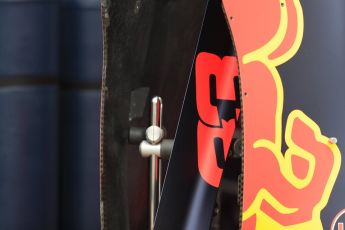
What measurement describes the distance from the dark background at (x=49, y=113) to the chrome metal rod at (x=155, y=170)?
530 millimetres

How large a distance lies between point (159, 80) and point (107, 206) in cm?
27

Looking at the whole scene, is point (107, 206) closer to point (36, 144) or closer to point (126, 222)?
point (126, 222)

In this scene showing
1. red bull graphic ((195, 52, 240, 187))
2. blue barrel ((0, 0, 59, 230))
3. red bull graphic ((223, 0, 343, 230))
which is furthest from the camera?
blue barrel ((0, 0, 59, 230))

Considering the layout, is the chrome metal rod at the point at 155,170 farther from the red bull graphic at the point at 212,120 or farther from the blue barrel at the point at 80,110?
the blue barrel at the point at 80,110

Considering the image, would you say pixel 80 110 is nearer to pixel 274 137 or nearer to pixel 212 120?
pixel 212 120

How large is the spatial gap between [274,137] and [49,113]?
77 cm

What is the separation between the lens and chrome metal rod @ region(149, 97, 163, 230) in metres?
0.93

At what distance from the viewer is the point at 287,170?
0.81 m

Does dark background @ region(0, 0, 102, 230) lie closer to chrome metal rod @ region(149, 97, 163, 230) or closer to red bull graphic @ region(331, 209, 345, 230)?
chrome metal rod @ region(149, 97, 163, 230)

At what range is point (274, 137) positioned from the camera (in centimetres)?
81

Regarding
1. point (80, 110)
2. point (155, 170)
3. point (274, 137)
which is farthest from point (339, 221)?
point (80, 110)

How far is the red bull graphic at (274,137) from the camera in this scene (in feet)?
2.60

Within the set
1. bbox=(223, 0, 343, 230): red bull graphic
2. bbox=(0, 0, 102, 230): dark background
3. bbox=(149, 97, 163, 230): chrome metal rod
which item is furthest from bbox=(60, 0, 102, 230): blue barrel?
bbox=(223, 0, 343, 230): red bull graphic

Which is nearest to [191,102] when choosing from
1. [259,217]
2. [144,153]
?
[144,153]
